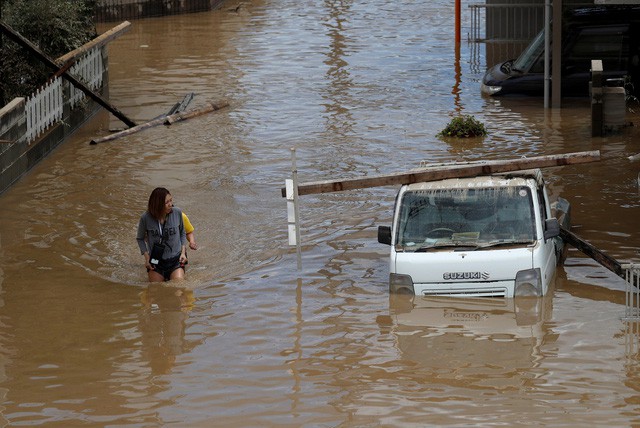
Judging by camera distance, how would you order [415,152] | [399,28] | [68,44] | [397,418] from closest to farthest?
1. [397,418]
2. [415,152]
3. [68,44]
4. [399,28]

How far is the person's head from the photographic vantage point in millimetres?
13977

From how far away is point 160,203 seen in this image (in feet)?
46.0

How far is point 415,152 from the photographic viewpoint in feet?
70.5

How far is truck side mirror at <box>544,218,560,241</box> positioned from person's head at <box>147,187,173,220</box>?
163 inches

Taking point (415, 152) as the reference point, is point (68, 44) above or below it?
above

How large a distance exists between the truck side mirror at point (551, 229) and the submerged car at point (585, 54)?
39.0 ft

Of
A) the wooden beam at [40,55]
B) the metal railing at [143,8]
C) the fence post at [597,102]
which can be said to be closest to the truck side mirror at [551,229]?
the fence post at [597,102]

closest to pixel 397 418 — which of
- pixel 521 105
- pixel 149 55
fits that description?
pixel 521 105

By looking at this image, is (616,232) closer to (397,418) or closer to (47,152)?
(397,418)

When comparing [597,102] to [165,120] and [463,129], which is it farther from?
[165,120]

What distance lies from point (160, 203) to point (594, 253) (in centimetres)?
483

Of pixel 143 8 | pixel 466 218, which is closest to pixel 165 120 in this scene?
pixel 466 218

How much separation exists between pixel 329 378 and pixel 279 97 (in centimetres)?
1619

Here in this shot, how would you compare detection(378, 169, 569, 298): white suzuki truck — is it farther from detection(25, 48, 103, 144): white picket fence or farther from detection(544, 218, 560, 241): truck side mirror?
detection(25, 48, 103, 144): white picket fence
